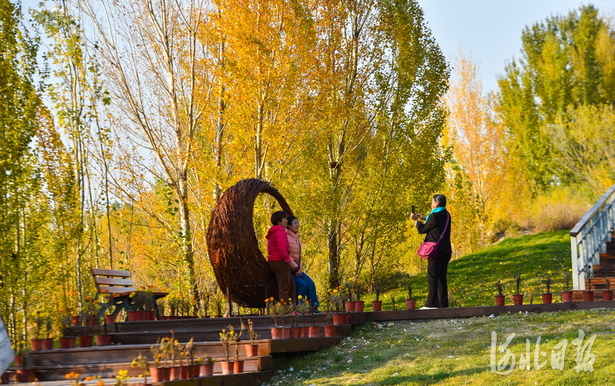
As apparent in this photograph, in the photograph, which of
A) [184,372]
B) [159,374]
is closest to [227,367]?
[184,372]

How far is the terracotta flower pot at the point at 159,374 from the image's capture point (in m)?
5.85

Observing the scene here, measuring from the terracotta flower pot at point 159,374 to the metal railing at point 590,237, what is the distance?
8555 mm

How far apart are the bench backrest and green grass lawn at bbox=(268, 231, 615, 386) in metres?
3.44

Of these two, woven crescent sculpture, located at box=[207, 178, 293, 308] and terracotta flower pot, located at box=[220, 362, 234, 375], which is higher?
woven crescent sculpture, located at box=[207, 178, 293, 308]

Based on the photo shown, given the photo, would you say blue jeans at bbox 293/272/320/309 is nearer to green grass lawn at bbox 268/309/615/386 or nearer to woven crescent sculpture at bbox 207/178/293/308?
woven crescent sculpture at bbox 207/178/293/308

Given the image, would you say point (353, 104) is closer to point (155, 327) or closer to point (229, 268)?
point (229, 268)

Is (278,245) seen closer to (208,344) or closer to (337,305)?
(337,305)

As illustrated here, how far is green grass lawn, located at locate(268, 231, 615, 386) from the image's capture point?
243 inches

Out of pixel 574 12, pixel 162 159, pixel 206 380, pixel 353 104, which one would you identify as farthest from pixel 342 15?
pixel 574 12

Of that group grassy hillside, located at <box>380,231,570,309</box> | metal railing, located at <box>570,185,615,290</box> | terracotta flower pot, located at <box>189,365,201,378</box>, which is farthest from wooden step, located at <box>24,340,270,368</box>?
grassy hillside, located at <box>380,231,570,309</box>

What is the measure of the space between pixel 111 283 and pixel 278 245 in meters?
2.72

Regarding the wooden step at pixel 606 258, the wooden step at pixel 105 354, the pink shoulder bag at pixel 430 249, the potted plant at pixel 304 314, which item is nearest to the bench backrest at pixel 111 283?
the wooden step at pixel 105 354

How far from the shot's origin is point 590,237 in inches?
535

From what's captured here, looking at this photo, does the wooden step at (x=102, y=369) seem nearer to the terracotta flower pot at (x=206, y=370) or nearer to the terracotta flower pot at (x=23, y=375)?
the terracotta flower pot at (x=23, y=375)
